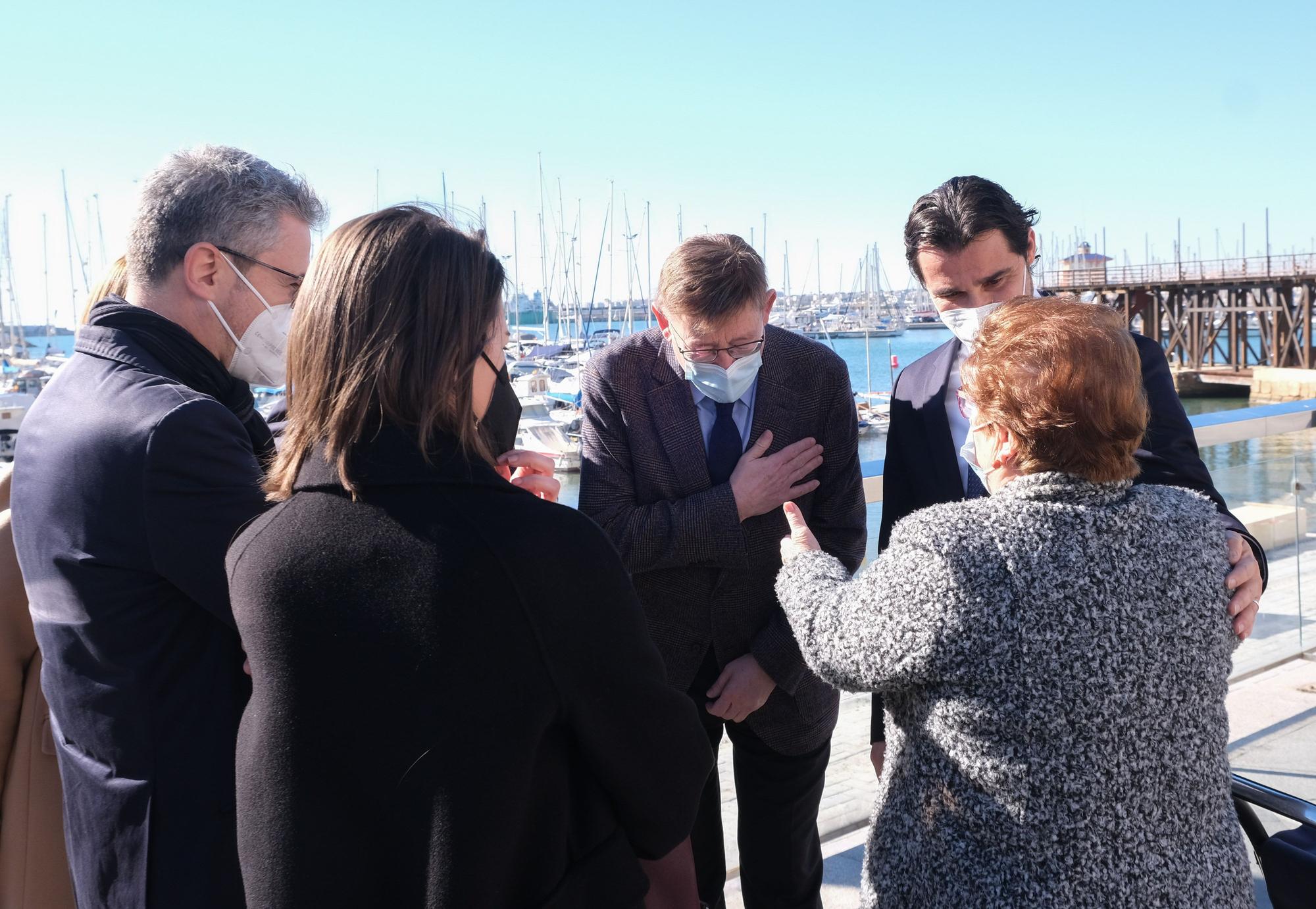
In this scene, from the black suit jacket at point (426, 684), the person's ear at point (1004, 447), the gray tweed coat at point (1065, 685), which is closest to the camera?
the black suit jacket at point (426, 684)

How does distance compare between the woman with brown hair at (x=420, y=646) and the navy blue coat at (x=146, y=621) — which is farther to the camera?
the navy blue coat at (x=146, y=621)

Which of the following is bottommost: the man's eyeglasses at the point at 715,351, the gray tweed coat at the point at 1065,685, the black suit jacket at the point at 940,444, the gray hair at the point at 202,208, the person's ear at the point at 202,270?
the gray tweed coat at the point at 1065,685

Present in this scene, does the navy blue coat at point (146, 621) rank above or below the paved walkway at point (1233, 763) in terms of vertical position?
above

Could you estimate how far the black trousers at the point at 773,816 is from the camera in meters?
2.32

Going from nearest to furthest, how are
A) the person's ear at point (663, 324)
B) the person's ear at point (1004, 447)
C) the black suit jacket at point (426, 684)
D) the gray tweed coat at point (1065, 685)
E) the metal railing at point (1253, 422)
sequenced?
the black suit jacket at point (426, 684)
the gray tweed coat at point (1065, 685)
the person's ear at point (1004, 447)
the person's ear at point (663, 324)
the metal railing at point (1253, 422)

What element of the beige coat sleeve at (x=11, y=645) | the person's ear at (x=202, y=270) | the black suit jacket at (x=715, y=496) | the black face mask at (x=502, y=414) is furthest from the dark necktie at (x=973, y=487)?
the beige coat sleeve at (x=11, y=645)

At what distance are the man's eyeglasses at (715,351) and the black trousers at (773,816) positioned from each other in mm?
717

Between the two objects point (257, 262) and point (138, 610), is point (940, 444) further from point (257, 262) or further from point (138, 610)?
point (138, 610)

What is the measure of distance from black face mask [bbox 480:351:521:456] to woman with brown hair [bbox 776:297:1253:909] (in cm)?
65

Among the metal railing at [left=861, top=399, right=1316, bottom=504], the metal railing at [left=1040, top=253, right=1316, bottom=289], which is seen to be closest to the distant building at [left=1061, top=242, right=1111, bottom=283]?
the metal railing at [left=1040, top=253, right=1316, bottom=289]

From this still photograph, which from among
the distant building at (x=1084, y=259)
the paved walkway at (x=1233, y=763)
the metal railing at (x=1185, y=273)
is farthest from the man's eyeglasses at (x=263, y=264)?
the distant building at (x=1084, y=259)

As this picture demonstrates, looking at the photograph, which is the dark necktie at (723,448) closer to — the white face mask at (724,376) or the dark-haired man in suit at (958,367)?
the white face mask at (724,376)

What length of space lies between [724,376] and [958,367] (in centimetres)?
57

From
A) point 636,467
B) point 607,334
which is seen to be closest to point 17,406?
point 607,334
